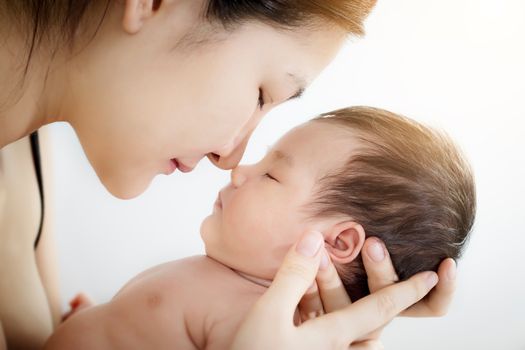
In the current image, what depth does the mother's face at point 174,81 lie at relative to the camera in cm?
92

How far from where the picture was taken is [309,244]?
98cm

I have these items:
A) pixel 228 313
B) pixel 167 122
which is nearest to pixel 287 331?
pixel 228 313

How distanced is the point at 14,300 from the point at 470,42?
143cm

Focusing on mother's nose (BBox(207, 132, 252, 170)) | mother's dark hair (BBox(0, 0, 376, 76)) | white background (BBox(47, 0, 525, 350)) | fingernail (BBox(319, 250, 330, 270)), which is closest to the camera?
mother's dark hair (BBox(0, 0, 376, 76))

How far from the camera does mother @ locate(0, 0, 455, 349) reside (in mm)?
903

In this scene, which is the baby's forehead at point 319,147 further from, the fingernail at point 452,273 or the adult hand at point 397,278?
the fingernail at point 452,273

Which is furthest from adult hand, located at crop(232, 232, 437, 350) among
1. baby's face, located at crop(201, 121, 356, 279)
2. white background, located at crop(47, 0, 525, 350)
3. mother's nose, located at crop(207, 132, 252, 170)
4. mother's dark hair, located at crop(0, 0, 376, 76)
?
white background, located at crop(47, 0, 525, 350)

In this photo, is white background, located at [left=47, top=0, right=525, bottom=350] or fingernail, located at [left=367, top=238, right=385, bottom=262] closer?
fingernail, located at [left=367, top=238, right=385, bottom=262]

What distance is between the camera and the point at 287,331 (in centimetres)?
91

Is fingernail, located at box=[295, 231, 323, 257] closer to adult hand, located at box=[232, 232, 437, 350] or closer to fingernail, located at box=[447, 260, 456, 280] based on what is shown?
adult hand, located at box=[232, 232, 437, 350]

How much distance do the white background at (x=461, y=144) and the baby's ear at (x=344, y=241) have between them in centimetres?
85

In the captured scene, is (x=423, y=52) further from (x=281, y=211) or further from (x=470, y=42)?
(x=281, y=211)

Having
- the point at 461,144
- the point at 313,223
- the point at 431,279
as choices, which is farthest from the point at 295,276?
the point at 461,144

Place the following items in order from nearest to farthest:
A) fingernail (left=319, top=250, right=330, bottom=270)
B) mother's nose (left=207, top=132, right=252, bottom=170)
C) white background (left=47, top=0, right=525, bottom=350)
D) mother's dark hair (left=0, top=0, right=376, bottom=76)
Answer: mother's dark hair (left=0, top=0, right=376, bottom=76) → fingernail (left=319, top=250, right=330, bottom=270) → mother's nose (left=207, top=132, right=252, bottom=170) → white background (left=47, top=0, right=525, bottom=350)
